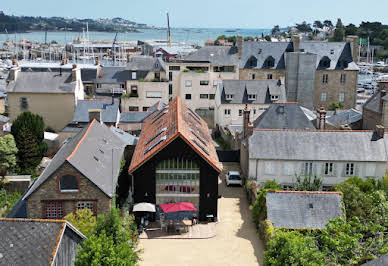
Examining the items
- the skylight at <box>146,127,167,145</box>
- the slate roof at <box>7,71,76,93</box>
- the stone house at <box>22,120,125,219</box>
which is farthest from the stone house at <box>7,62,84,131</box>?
the stone house at <box>22,120,125,219</box>

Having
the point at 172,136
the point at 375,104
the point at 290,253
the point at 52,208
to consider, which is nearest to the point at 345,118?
the point at 375,104

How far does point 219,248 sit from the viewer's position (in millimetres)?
30484

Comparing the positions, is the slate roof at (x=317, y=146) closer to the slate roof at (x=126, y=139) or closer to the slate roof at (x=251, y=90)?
the slate roof at (x=126, y=139)

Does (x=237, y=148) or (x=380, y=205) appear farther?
(x=237, y=148)

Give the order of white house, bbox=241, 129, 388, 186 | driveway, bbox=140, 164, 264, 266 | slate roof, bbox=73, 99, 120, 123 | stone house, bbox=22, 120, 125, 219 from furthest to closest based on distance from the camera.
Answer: slate roof, bbox=73, 99, 120, 123
white house, bbox=241, 129, 388, 186
stone house, bbox=22, 120, 125, 219
driveway, bbox=140, 164, 264, 266

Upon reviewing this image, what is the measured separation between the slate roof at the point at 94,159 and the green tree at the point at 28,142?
820 centimetres

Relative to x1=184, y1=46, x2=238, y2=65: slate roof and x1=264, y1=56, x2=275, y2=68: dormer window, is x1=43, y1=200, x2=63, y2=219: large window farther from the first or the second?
x1=264, y1=56, x2=275, y2=68: dormer window

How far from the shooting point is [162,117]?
43.2m

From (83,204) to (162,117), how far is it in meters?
14.7

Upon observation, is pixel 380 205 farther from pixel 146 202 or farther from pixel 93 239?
pixel 93 239

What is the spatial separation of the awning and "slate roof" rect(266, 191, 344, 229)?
752cm

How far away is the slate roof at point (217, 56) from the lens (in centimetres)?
6694

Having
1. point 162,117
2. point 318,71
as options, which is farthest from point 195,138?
point 318,71

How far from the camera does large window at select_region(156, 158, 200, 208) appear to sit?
3353 centimetres
